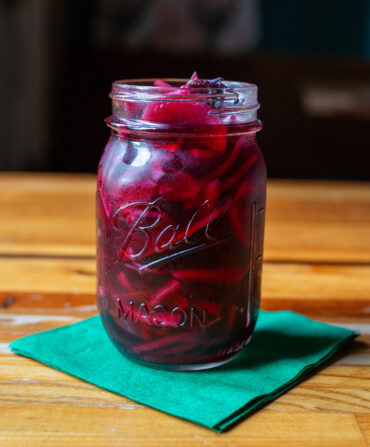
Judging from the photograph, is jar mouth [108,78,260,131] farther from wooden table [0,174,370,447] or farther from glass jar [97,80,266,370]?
wooden table [0,174,370,447]

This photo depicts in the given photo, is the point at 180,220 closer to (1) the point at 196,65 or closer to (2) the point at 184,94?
(2) the point at 184,94

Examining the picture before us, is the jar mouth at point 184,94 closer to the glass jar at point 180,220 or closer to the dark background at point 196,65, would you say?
the glass jar at point 180,220

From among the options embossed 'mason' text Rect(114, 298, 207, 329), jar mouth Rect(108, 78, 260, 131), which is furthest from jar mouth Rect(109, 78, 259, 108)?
embossed 'mason' text Rect(114, 298, 207, 329)

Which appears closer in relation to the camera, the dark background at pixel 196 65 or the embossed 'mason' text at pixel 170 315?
the embossed 'mason' text at pixel 170 315

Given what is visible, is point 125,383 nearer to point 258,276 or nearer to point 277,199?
point 258,276

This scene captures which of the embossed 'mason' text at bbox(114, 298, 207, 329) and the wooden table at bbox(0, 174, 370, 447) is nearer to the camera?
the wooden table at bbox(0, 174, 370, 447)

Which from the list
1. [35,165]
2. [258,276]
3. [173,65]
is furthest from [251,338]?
[35,165]

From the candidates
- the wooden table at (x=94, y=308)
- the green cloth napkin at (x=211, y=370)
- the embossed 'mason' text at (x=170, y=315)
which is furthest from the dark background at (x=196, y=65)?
the embossed 'mason' text at (x=170, y=315)
